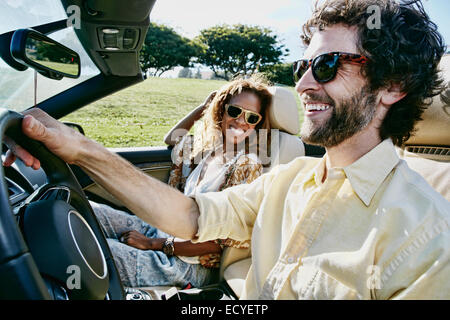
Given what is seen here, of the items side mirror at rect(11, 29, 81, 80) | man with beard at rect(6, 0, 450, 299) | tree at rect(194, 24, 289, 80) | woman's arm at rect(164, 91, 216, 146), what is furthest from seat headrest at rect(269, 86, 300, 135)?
tree at rect(194, 24, 289, 80)

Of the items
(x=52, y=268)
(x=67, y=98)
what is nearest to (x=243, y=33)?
(x=67, y=98)

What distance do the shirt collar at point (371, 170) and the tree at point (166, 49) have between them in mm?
12857

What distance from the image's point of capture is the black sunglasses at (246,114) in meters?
Answer: 2.54

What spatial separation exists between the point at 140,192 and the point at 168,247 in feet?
2.99

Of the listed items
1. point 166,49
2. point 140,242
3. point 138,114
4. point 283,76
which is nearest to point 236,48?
point 166,49

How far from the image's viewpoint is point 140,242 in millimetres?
2146

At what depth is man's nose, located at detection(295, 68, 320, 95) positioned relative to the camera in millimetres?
1380

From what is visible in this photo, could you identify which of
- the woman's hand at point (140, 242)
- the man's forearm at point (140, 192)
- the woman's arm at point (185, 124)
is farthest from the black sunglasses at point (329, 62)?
the woman's arm at point (185, 124)

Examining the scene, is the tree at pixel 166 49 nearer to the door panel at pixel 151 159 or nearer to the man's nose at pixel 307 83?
the door panel at pixel 151 159

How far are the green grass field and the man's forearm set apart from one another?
→ 4685 mm
